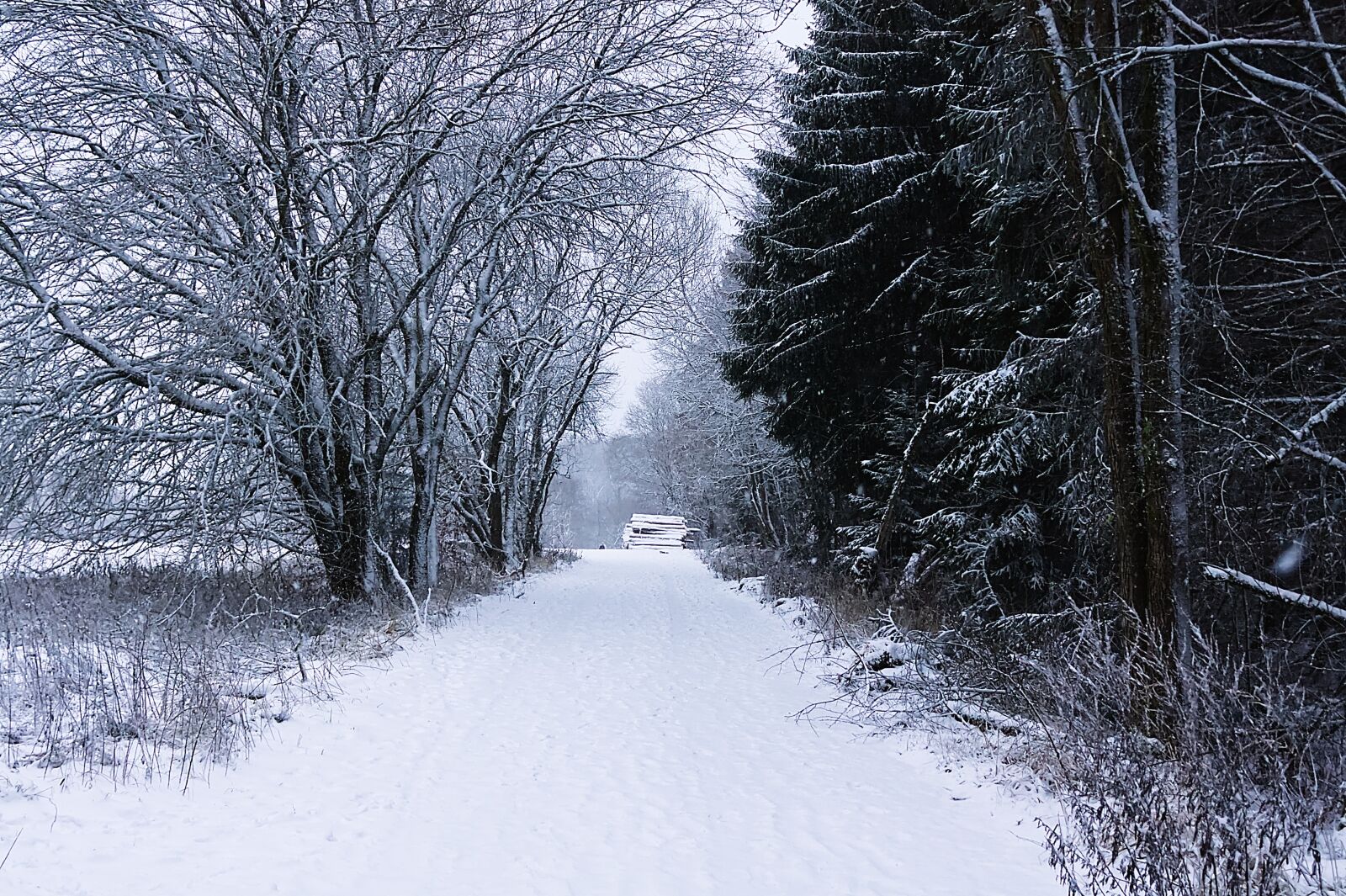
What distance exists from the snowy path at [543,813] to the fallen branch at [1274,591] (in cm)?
185

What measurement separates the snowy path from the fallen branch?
1851mm

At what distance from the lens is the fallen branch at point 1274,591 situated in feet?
13.1

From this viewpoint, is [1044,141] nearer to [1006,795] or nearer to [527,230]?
[1006,795]

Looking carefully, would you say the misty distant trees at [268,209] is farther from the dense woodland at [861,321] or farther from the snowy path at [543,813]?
the snowy path at [543,813]

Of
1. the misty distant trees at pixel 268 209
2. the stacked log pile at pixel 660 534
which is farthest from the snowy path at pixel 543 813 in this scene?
the stacked log pile at pixel 660 534

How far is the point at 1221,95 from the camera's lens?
571 centimetres

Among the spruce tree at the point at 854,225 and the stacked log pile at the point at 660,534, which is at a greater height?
the spruce tree at the point at 854,225

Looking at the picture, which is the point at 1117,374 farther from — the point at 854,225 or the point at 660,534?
the point at 660,534

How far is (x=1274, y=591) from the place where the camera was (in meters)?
4.27

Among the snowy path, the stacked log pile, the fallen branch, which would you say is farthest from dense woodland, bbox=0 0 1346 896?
the stacked log pile

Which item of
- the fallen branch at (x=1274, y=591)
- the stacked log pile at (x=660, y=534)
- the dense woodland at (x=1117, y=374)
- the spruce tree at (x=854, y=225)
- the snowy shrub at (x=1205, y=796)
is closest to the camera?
the snowy shrub at (x=1205, y=796)

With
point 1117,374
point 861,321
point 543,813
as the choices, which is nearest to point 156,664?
point 543,813

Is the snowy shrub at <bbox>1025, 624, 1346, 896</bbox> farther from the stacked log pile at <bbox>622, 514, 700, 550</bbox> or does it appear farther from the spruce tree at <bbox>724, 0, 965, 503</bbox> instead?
the stacked log pile at <bbox>622, 514, 700, 550</bbox>

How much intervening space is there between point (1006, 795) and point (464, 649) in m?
6.47
